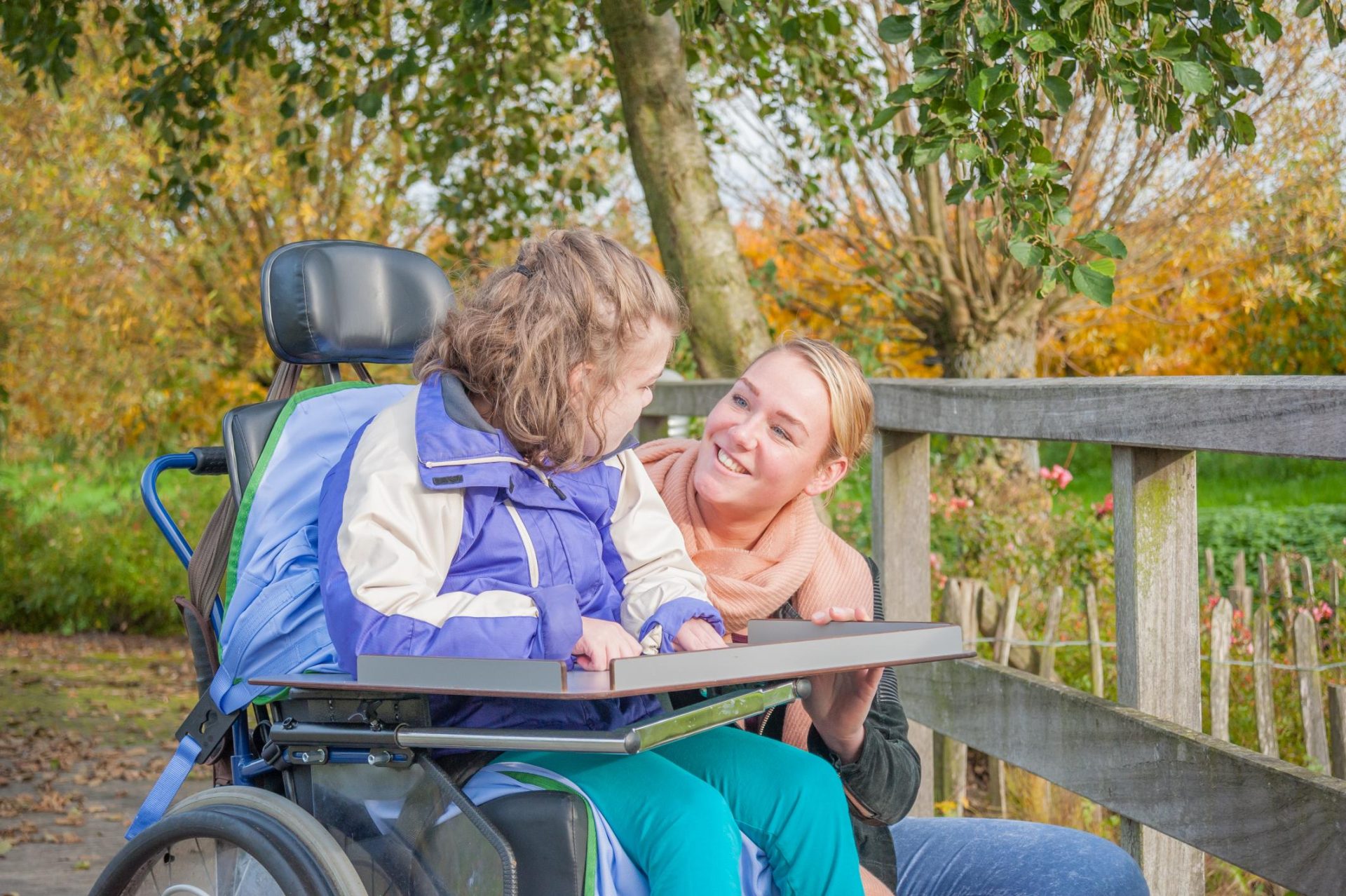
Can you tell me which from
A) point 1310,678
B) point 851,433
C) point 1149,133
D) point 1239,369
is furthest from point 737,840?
point 1239,369

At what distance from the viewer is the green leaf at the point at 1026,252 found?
215 centimetres

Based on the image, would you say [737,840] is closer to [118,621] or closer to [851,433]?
[851,433]

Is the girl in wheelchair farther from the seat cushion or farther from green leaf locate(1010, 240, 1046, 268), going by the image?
green leaf locate(1010, 240, 1046, 268)

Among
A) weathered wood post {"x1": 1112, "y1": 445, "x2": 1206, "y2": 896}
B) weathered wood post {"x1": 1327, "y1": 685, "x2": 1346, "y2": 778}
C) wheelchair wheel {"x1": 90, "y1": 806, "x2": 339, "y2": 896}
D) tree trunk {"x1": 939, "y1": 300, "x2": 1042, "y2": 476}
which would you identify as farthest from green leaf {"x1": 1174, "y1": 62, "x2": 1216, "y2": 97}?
tree trunk {"x1": 939, "y1": 300, "x2": 1042, "y2": 476}

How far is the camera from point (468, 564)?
1774mm

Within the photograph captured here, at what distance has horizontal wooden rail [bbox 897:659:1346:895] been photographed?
175cm

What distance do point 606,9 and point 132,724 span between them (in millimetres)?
3704

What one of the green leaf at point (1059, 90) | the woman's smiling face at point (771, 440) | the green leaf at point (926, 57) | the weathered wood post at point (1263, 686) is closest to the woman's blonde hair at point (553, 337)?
the woman's smiling face at point (771, 440)

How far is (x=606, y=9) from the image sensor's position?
4074 millimetres

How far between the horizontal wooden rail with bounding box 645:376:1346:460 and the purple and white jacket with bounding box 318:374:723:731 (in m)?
0.67

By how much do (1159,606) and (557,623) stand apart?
3.27 ft

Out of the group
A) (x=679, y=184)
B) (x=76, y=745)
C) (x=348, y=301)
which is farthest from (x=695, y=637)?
(x=76, y=745)

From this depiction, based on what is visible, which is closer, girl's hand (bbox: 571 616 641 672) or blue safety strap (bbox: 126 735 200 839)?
girl's hand (bbox: 571 616 641 672)

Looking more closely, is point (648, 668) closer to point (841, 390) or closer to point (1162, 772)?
point (841, 390)
